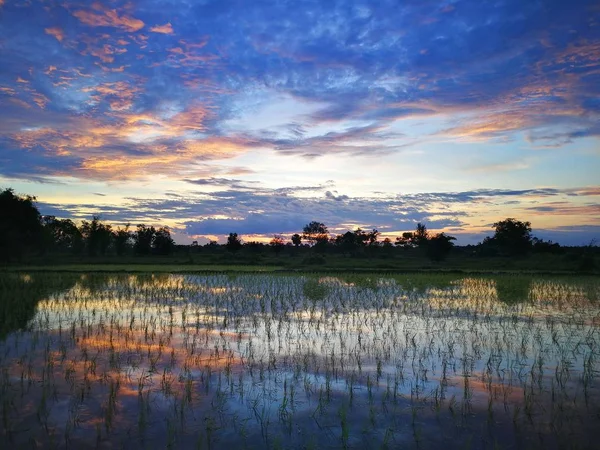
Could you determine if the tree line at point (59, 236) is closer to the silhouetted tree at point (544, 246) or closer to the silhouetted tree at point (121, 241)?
the silhouetted tree at point (121, 241)

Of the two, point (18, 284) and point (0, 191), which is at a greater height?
point (0, 191)

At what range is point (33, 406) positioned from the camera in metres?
6.07

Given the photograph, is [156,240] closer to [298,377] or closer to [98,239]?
[98,239]

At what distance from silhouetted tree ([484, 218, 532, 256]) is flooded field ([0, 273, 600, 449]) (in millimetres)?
55885

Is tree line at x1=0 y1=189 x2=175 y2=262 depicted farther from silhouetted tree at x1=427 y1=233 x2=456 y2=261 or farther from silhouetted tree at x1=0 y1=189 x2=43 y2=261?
silhouetted tree at x1=427 y1=233 x2=456 y2=261

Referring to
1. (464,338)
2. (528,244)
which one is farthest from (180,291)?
(528,244)

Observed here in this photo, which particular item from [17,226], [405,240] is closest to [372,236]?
[405,240]

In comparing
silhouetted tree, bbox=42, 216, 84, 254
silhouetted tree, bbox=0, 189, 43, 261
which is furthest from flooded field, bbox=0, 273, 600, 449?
silhouetted tree, bbox=42, 216, 84, 254

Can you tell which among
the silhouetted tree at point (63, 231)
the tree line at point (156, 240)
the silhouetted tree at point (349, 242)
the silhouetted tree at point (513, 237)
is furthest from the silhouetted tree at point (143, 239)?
the silhouetted tree at point (513, 237)

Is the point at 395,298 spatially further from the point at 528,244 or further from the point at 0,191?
the point at 528,244

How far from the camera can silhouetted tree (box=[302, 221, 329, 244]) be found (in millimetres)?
101812

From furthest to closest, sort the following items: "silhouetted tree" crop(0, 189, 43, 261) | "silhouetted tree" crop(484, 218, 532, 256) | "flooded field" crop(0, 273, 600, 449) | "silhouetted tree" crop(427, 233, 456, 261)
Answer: "silhouetted tree" crop(484, 218, 532, 256), "silhouetted tree" crop(427, 233, 456, 261), "silhouetted tree" crop(0, 189, 43, 261), "flooded field" crop(0, 273, 600, 449)

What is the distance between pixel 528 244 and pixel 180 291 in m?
60.8

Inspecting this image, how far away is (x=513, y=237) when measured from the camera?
219ft
